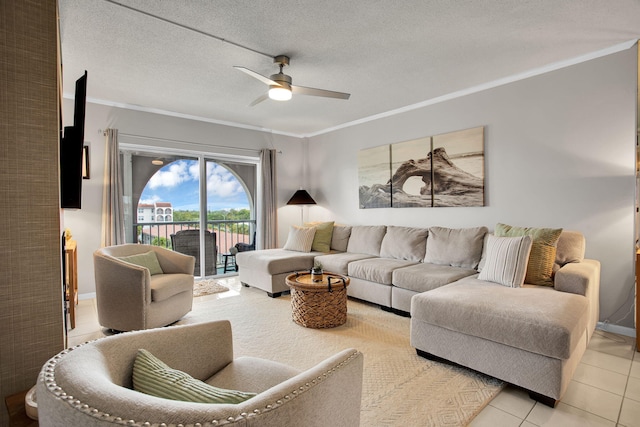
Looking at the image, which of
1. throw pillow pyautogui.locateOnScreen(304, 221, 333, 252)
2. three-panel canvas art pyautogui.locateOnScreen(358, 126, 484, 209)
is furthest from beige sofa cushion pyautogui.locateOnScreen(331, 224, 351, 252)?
three-panel canvas art pyautogui.locateOnScreen(358, 126, 484, 209)

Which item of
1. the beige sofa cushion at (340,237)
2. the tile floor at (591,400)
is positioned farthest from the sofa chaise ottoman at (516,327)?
the beige sofa cushion at (340,237)

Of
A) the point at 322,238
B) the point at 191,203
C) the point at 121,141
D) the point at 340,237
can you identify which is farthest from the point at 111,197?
the point at 340,237

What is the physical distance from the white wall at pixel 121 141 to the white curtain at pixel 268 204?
8.2 inches

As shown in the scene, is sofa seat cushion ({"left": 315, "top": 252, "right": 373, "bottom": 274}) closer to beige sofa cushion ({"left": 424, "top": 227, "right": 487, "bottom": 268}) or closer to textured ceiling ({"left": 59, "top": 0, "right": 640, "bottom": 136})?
beige sofa cushion ({"left": 424, "top": 227, "right": 487, "bottom": 268})

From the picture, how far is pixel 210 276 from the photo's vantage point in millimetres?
5301

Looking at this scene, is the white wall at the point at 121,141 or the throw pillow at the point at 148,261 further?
the white wall at the point at 121,141

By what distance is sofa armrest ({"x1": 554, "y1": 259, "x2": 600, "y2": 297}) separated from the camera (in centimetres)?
241

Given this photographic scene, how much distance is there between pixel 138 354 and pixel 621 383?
2.86 metres

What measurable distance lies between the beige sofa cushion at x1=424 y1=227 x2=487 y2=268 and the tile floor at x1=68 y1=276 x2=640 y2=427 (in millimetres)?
1218

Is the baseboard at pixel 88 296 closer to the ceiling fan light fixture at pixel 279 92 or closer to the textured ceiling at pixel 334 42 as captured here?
the textured ceiling at pixel 334 42

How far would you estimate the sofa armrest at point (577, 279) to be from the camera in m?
2.41

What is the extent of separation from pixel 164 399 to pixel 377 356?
210cm

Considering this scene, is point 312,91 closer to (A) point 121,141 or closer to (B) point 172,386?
(B) point 172,386

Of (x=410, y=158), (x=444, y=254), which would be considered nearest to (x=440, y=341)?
(x=444, y=254)
